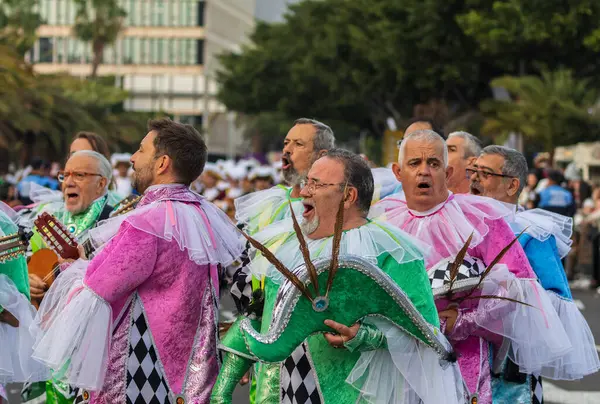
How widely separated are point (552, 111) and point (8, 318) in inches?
1294

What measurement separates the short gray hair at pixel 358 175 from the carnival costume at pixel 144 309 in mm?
980

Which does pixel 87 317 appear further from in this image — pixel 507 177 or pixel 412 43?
pixel 412 43

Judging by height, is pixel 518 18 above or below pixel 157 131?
above

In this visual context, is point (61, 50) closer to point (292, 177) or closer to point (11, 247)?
point (292, 177)

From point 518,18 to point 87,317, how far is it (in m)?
37.4

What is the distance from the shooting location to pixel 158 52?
5017 inches

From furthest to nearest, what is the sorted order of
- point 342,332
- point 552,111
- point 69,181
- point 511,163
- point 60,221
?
point 552,111 → point 69,181 → point 60,221 → point 511,163 → point 342,332

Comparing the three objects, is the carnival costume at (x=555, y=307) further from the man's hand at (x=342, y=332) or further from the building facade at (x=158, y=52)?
the building facade at (x=158, y=52)

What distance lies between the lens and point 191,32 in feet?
418

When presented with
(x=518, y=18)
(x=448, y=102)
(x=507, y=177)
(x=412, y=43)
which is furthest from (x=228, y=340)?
(x=448, y=102)

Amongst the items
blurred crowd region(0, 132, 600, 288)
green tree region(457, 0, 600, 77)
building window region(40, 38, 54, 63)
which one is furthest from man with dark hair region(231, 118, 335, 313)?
building window region(40, 38, 54, 63)

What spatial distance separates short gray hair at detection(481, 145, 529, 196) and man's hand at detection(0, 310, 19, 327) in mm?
2685

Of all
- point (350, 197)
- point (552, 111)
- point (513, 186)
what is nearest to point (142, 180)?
point (350, 197)

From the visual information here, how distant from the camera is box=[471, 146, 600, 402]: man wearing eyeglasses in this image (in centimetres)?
694
